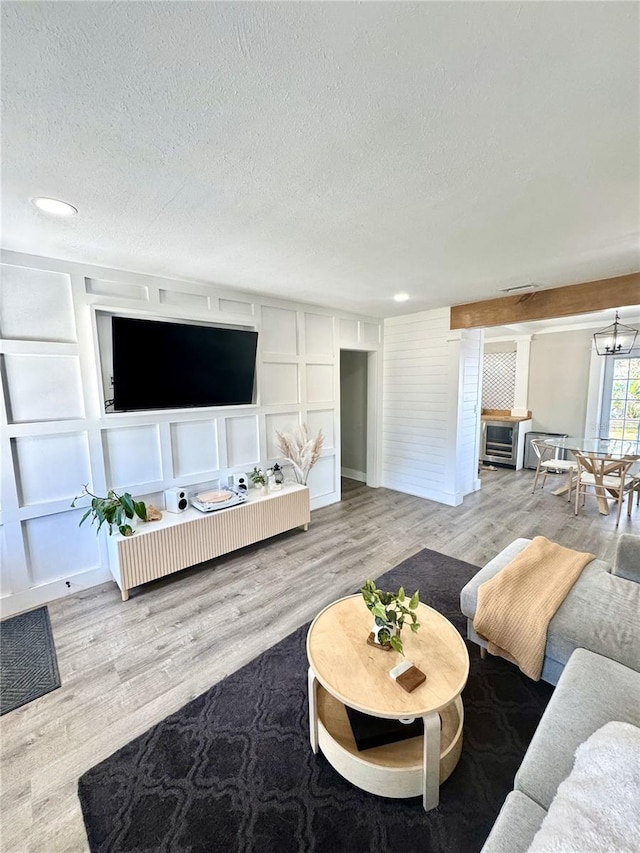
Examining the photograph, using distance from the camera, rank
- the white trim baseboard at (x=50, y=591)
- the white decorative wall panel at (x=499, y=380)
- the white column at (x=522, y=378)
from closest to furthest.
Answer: the white trim baseboard at (x=50, y=591) → the white column at (x=522, y=378) → the white decorative wall panel at (x=499, y=380)

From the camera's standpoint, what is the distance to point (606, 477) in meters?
4.29

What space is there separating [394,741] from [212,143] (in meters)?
2.44

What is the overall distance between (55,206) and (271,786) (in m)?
2.83

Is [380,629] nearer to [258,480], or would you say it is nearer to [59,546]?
[258,480]

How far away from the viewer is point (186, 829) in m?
1.24

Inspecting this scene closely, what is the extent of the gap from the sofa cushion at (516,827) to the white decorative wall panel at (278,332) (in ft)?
11.5

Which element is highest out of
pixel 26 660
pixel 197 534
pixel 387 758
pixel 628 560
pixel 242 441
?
pixel 242 441

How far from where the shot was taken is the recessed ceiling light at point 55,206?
165cm

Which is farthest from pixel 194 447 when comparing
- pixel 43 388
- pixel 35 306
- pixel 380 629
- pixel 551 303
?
pixel 551 303

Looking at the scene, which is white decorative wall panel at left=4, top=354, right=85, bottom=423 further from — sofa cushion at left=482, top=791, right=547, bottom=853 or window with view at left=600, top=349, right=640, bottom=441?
window with view at left=600, top=349, right=640, bottom=441

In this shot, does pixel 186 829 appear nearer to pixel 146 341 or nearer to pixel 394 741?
pixel 394 741

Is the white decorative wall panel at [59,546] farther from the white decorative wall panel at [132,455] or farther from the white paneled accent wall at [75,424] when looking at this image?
the white decorative wall panel at [132,455]

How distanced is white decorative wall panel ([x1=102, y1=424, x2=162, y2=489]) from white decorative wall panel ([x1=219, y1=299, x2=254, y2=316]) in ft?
4.30

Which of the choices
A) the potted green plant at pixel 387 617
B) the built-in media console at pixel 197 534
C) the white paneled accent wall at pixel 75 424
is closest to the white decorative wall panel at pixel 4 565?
the white paneled accent wall at pixel 75 424
